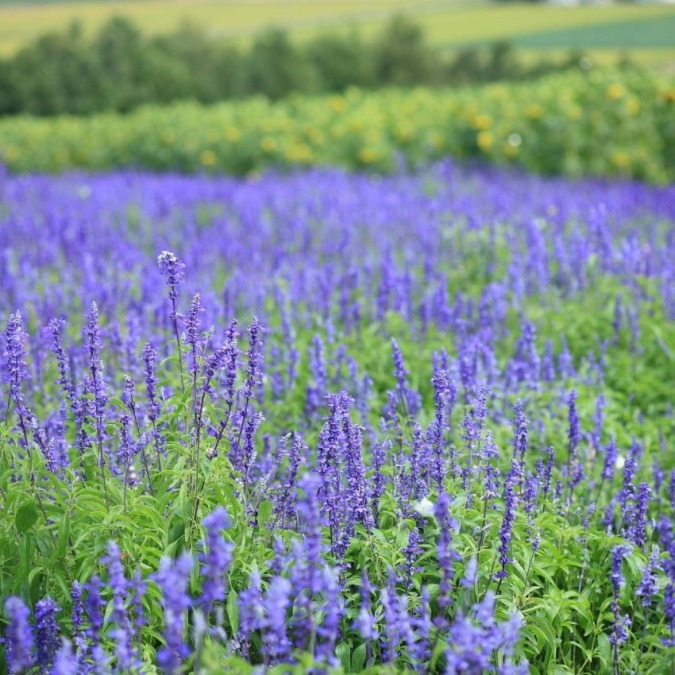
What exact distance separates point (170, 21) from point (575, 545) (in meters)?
27.1

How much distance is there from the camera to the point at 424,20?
27844mm

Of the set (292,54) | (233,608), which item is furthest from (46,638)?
(292,54)

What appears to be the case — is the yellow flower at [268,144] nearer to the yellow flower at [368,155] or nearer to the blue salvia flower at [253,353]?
the yellow flower at [368,155]

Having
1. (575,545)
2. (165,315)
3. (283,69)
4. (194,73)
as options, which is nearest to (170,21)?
(194,73)

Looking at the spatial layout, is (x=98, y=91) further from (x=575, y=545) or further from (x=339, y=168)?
(x=575, y=545)

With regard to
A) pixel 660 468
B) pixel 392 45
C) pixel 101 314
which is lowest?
pixel 660 468

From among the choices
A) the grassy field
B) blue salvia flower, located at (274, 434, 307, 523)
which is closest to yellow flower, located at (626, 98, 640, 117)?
the grassy field

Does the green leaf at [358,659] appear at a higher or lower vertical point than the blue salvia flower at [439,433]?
lower

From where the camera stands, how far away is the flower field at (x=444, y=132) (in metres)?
13.8

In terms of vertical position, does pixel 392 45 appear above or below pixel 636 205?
above

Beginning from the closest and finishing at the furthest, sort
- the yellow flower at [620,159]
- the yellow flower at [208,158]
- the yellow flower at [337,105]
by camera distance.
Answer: the yellow flower at [620,159]
the yellow flower at [208,158]
the yellow flower at [337,105]

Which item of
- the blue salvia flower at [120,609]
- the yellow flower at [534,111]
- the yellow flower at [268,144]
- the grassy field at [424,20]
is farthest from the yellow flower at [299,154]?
the blue salvia flower at [120,609]

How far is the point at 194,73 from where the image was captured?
23812 mm

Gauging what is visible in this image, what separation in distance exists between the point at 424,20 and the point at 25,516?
88.9 feet
